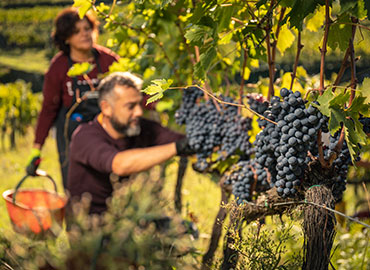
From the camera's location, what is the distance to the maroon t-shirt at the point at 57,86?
11.1 ft

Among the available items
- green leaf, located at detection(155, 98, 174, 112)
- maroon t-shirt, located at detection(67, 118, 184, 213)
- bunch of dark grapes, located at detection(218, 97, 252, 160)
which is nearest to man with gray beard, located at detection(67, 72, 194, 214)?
maroon t-shirt, located at detection(67, 118, 184, 213)

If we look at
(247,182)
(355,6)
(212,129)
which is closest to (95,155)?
(212,129)

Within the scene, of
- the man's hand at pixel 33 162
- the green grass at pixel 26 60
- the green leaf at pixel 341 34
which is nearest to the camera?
the green leaf at pixel 341 34

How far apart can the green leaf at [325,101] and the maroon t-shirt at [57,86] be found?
2.49m

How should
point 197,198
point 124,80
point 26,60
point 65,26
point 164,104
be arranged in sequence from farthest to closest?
1. point 26,60
2. point 197,198
3. point 65,26
4. point 164,104
5. point 124,80

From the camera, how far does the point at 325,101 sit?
3.59ft

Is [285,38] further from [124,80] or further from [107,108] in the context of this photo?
[107,108]

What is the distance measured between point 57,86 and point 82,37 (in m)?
0.45

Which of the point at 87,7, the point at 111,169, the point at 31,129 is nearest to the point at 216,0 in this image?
the point at 87,7

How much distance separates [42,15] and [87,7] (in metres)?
20.9

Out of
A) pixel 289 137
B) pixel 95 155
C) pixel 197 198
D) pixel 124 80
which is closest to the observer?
pixel 289 137

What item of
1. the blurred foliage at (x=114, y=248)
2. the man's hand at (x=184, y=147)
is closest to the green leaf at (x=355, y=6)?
the blurred foliage at (x=114, y=248)

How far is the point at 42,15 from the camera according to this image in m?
20.7

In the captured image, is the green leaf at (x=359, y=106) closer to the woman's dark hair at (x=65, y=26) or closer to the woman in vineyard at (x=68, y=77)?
the woman in vineyard at (x=68, y=77)
